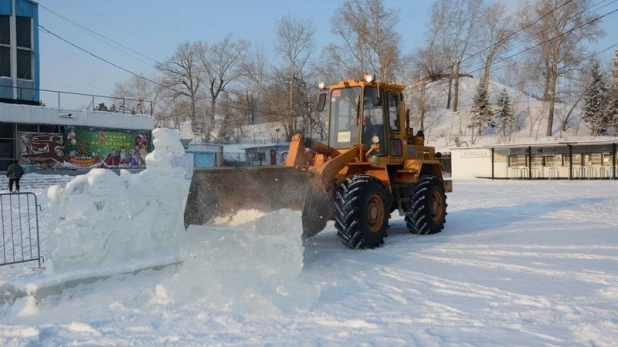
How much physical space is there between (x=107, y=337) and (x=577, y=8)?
55541mm

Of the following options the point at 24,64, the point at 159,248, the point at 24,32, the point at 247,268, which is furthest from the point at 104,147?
the point at 247,268

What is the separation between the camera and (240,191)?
8547mm

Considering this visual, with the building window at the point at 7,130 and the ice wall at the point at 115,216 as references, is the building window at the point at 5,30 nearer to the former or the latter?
the building window at the point at 7,130

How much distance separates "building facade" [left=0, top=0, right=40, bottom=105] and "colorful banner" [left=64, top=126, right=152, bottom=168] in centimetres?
303

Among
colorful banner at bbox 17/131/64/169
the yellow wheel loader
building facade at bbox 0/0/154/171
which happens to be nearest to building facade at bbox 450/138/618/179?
building facade at bbox 0/0/154/171

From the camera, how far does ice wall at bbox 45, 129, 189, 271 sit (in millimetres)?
6219

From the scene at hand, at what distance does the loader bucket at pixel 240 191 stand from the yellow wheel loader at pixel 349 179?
15 mm

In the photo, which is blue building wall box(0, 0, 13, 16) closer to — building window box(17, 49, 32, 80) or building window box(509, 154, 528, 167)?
building window box(17, 49, 32, 80)

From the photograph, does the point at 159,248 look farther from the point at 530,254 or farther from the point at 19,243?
the point at 530,254

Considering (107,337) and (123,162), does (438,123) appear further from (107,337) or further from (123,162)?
(107,337)

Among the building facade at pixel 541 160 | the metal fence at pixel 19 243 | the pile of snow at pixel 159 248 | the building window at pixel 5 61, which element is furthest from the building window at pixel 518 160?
the pile of snow at pixel 159 248

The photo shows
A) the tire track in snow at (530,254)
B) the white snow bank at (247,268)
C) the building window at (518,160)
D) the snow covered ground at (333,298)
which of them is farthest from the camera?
the building window at (518,160)

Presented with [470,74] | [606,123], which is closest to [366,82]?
[606,123]

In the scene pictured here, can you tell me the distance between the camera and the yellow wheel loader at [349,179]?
8.28m
